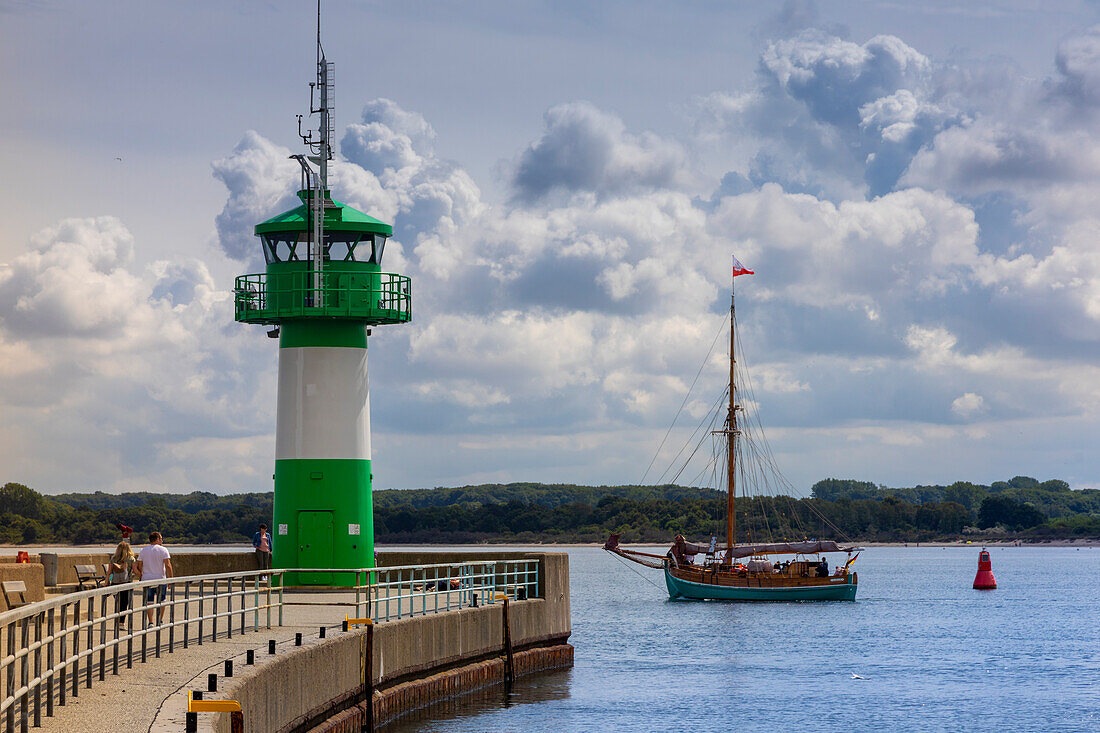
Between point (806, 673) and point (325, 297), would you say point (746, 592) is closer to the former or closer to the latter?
point (806, 673)

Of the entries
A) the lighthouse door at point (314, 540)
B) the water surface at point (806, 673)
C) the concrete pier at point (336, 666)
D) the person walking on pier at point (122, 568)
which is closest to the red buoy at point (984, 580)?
the water surface at point (806, 673)

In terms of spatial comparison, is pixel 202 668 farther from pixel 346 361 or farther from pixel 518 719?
pixel 346 361

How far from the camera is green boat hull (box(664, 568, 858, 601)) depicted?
239ft

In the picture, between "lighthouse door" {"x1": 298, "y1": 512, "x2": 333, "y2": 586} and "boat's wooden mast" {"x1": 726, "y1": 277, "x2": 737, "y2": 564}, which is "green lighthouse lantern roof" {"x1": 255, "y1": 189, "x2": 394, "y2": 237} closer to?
"lighthouse door" {"x1": 298, "y1": 512, "x2": 333, "y2": 586}

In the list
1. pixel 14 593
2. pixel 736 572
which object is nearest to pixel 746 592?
pixel 736 572

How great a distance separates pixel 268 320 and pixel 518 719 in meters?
10.1

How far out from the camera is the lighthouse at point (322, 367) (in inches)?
1133

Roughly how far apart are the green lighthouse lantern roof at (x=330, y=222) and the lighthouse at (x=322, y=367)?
0.08 feet

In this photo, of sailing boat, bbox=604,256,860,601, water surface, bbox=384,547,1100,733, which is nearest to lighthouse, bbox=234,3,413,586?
water surface, bbox=384,547,1100,733

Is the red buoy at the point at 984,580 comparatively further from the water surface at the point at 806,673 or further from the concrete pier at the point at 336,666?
the concrete pier at the point at 336,666

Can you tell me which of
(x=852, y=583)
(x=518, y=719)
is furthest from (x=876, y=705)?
(x=852, y=583)

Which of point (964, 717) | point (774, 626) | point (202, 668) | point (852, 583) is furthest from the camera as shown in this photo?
point (852, 583)

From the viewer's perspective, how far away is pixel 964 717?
31.2 meters

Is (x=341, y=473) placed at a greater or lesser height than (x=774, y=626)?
greater
